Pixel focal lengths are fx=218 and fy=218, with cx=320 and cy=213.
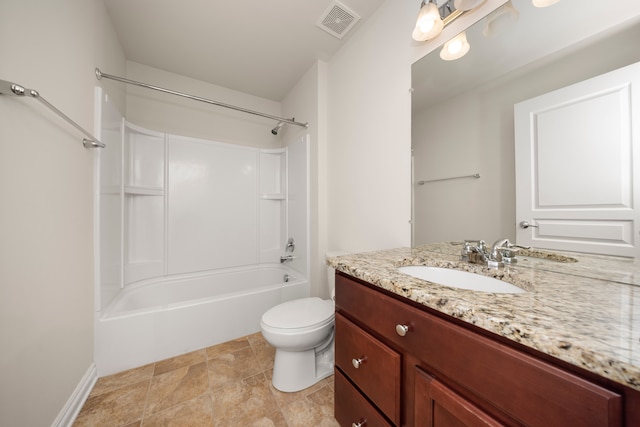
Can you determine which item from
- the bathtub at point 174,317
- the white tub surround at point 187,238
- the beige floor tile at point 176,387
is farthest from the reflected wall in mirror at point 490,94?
the beige floor tile at point 176,387

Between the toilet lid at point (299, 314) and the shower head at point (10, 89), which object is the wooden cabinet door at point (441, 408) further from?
the shower head at point (10, 89)

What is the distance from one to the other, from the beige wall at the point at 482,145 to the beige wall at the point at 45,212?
174cm

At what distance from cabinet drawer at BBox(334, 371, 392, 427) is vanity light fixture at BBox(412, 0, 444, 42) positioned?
66.6 inches

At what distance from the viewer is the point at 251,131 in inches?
106

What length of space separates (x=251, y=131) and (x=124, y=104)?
1.17 m

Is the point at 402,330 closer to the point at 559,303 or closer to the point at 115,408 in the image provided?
the point at 559,303

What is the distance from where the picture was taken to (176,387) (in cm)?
131

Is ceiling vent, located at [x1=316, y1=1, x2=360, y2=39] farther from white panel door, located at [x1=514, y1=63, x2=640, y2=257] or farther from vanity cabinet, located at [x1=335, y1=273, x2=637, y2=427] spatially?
vanity cabinet, located at [x1=335, y1=273, x2=637, y2=427]

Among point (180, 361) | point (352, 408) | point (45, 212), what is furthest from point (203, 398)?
point (45, 212)

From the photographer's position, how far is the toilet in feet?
4.03

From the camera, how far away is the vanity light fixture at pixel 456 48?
106cm

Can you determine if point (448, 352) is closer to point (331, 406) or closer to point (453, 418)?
point (453, 418)

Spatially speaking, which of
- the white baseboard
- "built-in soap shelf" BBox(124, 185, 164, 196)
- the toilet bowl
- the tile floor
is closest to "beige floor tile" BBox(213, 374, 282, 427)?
the tile floor

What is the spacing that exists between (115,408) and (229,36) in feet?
8.39
